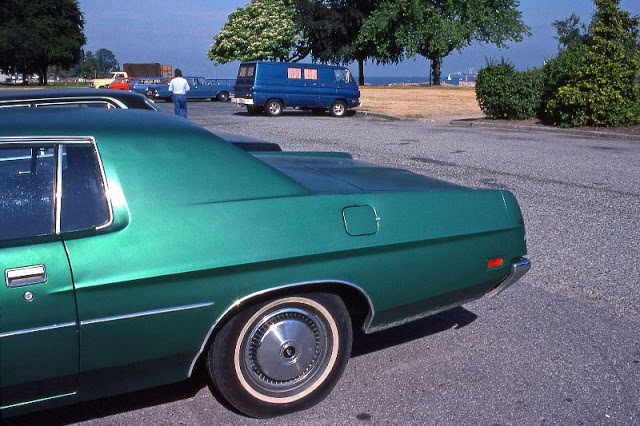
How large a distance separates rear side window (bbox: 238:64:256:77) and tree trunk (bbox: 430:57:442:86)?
30880mm

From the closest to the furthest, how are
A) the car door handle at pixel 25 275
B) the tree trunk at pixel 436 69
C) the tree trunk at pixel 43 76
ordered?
the car door handle at pixel 25 275
the tree trunk at pixel 436 69
the tree trunk at pixel 43 76

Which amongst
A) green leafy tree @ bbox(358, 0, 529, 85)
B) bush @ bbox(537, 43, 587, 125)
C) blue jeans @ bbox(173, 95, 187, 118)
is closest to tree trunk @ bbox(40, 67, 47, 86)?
green leafy tree @ bbox(358, 0, 529, 85)

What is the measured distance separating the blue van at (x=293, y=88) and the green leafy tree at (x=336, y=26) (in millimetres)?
28288

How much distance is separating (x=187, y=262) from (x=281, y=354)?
68 cm

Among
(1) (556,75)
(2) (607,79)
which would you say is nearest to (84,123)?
(2) (607,79)

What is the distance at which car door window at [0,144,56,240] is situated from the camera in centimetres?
257

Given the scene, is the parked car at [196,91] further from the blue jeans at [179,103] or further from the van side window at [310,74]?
the blue jeans at [179,103]

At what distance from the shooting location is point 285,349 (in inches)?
119

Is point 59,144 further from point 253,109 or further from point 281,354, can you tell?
point 253,109

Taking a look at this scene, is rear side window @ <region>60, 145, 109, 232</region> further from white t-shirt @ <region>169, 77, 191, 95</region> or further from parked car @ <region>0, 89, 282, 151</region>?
white t-shirt @ <region>169, 77, 191, 95</region>

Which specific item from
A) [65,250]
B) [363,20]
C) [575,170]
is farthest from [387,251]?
[363,20]

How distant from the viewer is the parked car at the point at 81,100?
15.9 ft

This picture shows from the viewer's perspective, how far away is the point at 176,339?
273cm

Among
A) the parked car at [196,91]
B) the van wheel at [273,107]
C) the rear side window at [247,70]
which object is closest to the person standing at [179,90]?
the rear side window at [247,70]
